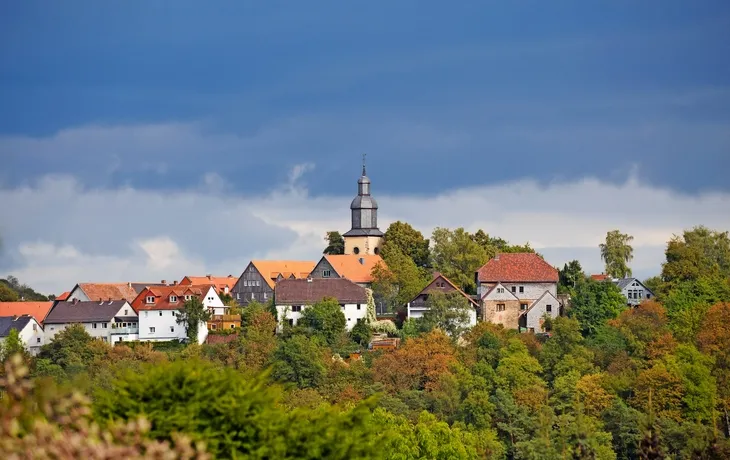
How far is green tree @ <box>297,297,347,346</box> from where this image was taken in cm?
7381

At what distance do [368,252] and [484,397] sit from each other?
87.5ft

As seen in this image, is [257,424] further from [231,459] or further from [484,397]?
[484,397]

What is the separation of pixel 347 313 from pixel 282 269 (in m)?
12.6

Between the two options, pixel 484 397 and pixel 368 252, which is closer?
pixel 484 397

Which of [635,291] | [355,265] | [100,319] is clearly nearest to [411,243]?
[355,265]

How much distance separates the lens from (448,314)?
74062mm

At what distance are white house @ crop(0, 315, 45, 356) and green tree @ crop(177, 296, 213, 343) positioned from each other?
9888mm

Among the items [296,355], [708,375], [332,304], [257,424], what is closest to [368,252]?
[332,304]

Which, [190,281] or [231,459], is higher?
[190,281]

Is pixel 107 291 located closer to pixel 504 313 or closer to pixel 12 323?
pixel 12 323

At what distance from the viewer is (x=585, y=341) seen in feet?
235

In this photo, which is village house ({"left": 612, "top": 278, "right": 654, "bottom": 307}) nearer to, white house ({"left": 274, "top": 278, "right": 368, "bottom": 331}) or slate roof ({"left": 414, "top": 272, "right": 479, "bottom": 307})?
slate roof ({"left": 414, "top": 272, "right": 479, "bottom": 307})

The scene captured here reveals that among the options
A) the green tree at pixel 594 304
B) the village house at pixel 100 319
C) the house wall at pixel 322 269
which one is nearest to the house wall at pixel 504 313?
the green tree at pixel 594 304

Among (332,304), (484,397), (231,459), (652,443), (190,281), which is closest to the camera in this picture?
(652,443)
